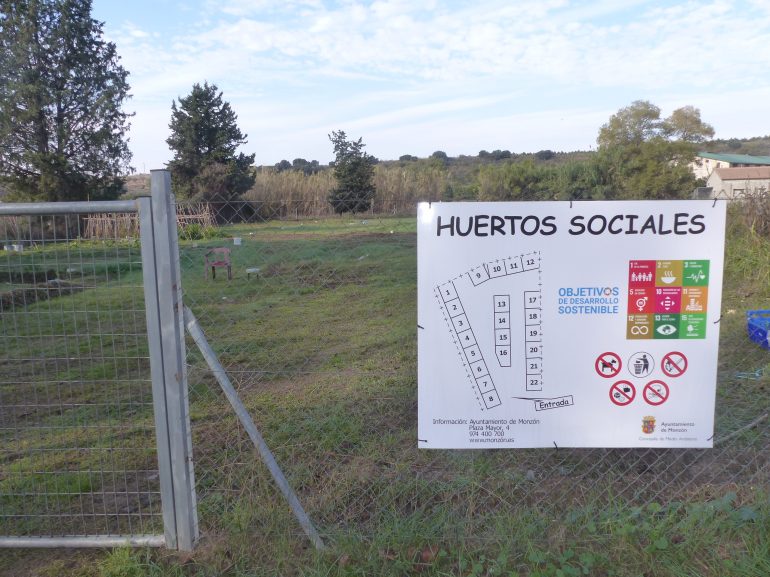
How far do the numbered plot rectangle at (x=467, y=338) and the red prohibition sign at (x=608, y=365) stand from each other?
0.61 m

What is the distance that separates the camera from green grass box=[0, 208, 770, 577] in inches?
113

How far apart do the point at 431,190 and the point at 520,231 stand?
560 millimetres

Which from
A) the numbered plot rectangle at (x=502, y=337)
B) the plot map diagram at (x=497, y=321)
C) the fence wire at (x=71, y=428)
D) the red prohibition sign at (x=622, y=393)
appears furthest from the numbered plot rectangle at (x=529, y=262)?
the fence wire at (x=71, y=428)

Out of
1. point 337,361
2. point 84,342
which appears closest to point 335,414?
point 337,361

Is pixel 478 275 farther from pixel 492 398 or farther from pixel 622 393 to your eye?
pixel 622 393

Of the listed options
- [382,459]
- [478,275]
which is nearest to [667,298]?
[478,275]

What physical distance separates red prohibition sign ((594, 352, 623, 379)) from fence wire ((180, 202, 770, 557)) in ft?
0.87

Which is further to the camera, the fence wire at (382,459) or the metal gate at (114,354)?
the fence wire at (382,459)

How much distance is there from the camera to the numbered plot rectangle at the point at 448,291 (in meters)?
2.99

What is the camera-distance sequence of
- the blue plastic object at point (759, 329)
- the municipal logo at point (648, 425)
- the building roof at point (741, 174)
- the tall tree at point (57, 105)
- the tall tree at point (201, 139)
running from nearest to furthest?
the municipal logo at point (648, 425) < the blue plastic object at point (759, 329) < the building roof at point (741, 174) < the tall tree at point (57, 105) < the tall tree at point (201, 139)

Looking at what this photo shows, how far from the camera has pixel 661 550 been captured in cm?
286

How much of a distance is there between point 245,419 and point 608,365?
176cm

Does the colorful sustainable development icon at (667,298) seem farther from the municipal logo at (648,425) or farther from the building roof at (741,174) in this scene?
the building roof at (741,174)

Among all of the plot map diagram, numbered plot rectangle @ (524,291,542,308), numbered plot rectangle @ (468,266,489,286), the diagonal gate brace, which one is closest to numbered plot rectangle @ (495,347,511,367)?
the plot map diagram
